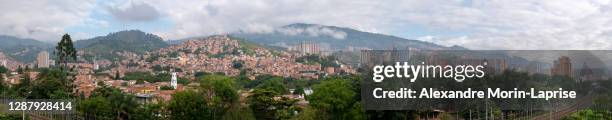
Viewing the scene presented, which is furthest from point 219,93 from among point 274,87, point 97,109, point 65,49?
point 65,49

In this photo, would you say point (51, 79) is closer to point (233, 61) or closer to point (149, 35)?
point (233, 61)

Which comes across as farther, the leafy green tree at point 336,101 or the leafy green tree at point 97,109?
the leafy green tree at point 97,109

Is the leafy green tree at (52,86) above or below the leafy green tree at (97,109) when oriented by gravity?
above

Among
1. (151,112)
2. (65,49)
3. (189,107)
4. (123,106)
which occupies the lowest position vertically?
(151,112)

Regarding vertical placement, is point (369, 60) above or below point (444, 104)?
above

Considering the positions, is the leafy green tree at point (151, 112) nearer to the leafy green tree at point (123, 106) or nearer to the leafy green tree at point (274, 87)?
the leafy green tree at point (123, 106)

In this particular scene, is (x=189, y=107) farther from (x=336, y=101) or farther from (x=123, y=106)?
(x=336, y=101)

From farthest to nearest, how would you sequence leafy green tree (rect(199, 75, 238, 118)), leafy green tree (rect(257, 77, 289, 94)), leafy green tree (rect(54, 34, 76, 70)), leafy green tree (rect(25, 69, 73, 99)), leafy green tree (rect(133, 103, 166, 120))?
leafy green tree (rect(54, 34, 76, 70)) → leafy green tree (rect(25, 69, 73, 99)) → leafy green tree (rect(257, 77, 289, 94)) → leafy green tree (rect(133, 103, 166, 120)) → leafy green tree (rect(199, 75, 238, 118))

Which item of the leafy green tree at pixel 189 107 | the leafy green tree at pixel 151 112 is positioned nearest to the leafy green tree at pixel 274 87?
the leafy green tree at pixel 151 112

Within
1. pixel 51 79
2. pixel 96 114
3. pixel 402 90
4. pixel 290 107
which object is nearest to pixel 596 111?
pixel 402 90

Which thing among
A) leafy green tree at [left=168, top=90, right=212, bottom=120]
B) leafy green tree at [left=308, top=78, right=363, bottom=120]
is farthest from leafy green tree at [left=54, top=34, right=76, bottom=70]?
leafy green tree at [left=308, top=78, right=363, bottom=120]

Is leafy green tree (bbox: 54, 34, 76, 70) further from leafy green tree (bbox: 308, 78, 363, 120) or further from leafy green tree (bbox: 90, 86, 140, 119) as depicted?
leafy green tree (bbox: 308, 78, 363, 120)
